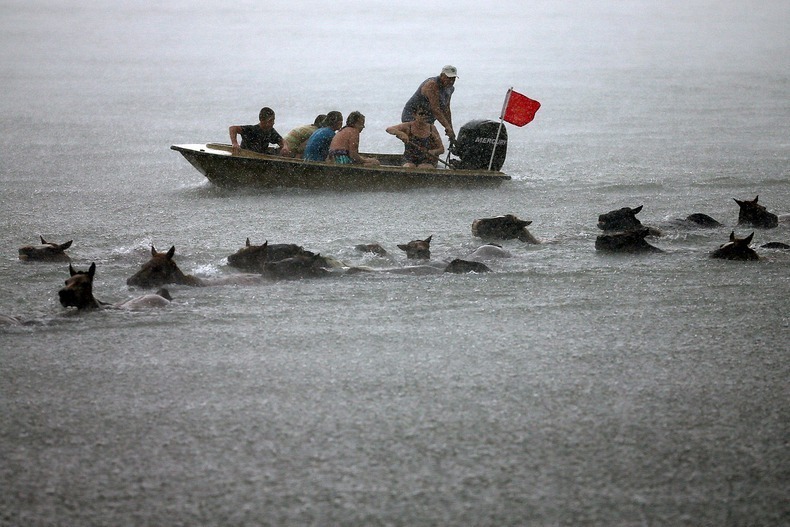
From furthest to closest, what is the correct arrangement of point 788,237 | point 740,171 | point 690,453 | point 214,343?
point 740,171, point 788,237, point 214,343, point 690,453

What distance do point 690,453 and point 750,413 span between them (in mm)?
743

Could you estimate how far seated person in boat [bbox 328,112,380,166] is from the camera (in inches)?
532

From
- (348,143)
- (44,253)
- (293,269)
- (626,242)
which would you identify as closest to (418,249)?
(293,269)

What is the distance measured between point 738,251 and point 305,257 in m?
4.01

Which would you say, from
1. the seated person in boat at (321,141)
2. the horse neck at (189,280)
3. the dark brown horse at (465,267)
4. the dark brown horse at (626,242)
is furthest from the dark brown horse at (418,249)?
the seated person in boat at (321,141)

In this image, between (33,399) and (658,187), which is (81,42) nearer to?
(658,187)

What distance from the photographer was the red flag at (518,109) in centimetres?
1422

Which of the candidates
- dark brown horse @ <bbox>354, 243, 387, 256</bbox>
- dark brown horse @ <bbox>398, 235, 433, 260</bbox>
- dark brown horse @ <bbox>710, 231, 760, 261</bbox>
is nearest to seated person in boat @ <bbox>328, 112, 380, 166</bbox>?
dark brown horse @ <bbox>354, 243, 387, 256</bbox>

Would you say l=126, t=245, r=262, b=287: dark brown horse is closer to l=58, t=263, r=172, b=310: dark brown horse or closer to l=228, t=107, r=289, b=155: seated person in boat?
l=58, t=263, r=172, b=310: dark brown horse

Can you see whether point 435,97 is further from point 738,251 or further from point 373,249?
point 738,251

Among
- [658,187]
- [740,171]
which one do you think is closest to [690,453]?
[658,187]

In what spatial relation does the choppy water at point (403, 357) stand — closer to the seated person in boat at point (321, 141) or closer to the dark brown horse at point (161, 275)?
the dark brown horse at point (161, 275)

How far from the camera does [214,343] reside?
7.14 meters

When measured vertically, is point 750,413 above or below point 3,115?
below
